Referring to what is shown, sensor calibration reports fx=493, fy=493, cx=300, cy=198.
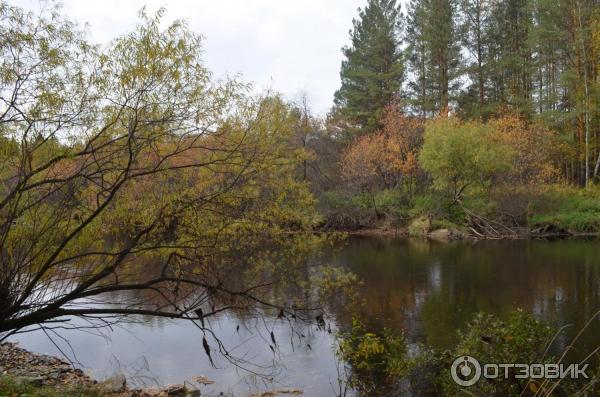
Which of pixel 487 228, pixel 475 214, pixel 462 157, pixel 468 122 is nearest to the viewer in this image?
pixel 487 228

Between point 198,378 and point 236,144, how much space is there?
15.4 ft

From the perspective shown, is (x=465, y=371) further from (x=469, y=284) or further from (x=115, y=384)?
(x=469, y=284)

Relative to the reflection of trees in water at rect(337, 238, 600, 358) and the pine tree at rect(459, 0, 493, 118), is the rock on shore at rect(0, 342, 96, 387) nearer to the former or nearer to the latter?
the reflection of trees in water at rect(337, 238, 600, 358)

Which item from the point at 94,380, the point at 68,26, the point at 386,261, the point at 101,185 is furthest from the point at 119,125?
the point at 386,261

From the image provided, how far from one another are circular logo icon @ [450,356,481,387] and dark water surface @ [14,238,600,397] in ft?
7.47

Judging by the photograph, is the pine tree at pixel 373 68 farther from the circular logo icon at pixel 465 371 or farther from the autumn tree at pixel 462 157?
the circular logo icon at pixel 465 371

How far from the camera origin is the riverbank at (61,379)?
7219 mm

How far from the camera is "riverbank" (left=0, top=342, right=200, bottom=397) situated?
7.22 m

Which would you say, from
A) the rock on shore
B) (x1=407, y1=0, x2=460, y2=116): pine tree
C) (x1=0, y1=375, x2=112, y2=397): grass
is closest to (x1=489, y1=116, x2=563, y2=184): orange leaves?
(x1=407, y1=0, x2=460, y2=116): pine tree

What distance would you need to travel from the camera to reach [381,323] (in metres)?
11.8

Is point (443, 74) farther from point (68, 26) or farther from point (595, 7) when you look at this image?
point (68, 26)

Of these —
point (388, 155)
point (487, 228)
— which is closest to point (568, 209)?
point (487, 228)

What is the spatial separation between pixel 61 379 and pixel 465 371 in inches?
262

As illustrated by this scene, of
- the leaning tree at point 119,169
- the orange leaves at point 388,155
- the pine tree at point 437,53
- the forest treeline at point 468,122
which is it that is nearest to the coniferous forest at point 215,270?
the leaning tree at point 119,169
